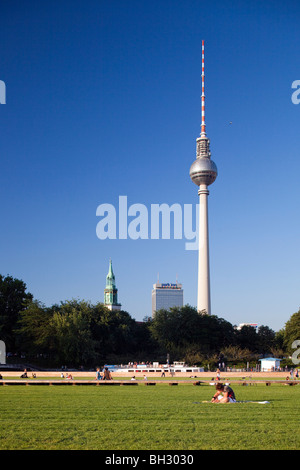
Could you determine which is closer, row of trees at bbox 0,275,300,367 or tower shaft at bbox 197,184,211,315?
row of trees at bbox 0,275,300,367

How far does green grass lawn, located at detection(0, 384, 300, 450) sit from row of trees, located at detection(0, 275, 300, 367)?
49.9 meters

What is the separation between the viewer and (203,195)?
140 meters

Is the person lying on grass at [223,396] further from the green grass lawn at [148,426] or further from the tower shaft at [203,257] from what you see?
the tower shaft at [203,257]

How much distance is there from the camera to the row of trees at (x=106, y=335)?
6762 cm

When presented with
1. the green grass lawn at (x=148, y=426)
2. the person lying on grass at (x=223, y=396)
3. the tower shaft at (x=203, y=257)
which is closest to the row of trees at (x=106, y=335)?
the tower shaft at (x=203, y=257)

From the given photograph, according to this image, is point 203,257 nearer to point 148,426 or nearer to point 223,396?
point 223,396

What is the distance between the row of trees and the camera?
222 feet

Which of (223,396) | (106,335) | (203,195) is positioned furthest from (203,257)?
(223,396)

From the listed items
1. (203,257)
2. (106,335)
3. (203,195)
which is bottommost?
(106,335)

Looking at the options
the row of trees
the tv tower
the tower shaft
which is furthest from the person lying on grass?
the tv tower

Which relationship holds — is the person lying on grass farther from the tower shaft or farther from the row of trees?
the tower shaft

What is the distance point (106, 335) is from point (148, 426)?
219 ft
